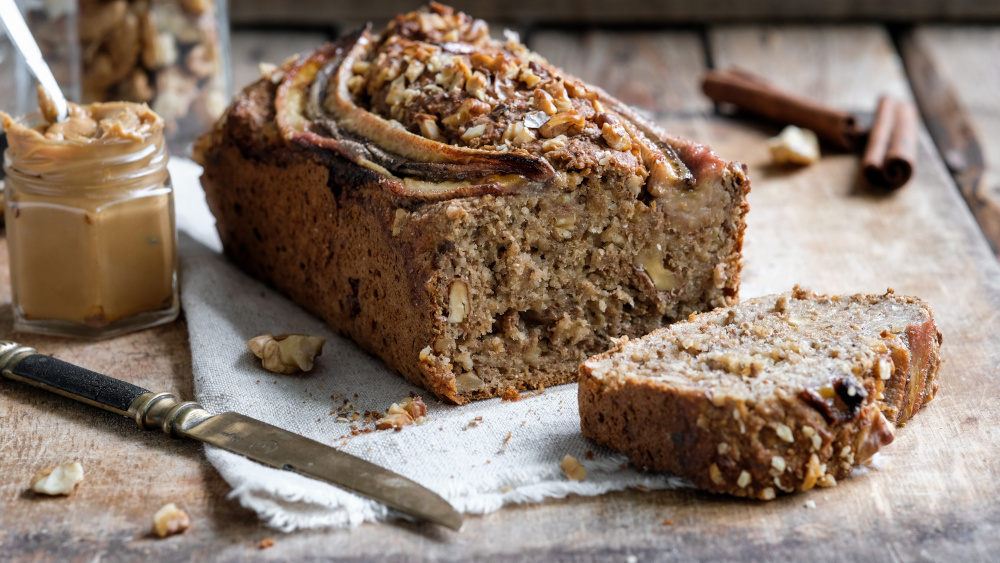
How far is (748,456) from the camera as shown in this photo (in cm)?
244

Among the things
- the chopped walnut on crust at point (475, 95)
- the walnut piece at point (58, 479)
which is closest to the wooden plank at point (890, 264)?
the chopped walnut on crust at point (475, 95)

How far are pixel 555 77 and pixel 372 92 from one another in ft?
1.95

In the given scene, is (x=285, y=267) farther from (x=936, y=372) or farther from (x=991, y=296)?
(x=991, y=296)

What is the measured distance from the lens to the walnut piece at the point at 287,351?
3.14 m

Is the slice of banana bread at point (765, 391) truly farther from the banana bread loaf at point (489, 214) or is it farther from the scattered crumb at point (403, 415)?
the scattered crumb at point (403, 415)

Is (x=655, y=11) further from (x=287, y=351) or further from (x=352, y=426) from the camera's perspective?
(x=352, y=426)

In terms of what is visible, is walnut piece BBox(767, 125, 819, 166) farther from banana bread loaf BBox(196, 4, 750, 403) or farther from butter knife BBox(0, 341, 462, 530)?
butter knife BBox(0, 341, 462, 530)

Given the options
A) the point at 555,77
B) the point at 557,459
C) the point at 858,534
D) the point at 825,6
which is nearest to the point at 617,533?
the point at 557,459

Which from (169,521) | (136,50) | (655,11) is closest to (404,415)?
(169,521)

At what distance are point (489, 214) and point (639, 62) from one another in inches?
158

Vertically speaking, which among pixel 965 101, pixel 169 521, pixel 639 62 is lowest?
pixel 639 62

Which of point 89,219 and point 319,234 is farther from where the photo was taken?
point 319,234

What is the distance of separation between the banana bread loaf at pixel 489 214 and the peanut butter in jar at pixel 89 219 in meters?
0.44

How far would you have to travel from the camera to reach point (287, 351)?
10.3 ft
